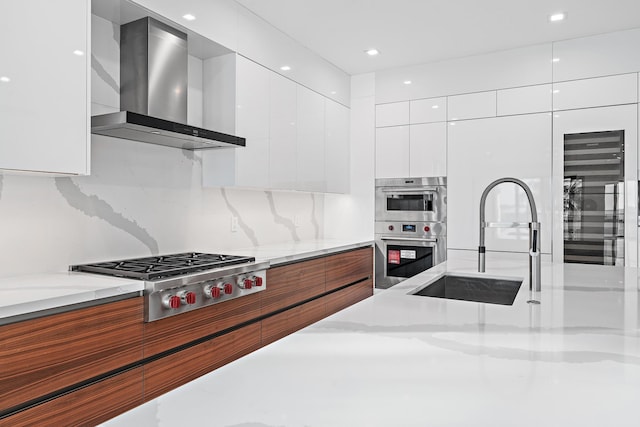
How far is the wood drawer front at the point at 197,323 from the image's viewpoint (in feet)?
6.46

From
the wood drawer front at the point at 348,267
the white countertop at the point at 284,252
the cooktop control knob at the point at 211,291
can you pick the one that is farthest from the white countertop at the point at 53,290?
the wood drawer front at the point at 348,267

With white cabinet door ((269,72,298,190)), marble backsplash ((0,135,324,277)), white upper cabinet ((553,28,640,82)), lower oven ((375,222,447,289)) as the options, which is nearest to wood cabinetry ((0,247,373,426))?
marble backsplash ((0,135,324,277))

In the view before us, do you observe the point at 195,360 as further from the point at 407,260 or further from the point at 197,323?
the point at 407,260

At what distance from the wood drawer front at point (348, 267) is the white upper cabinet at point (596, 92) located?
6.68ft

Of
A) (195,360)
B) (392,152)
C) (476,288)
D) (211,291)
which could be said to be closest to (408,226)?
(392,152)

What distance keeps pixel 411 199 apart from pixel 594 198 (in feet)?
4.86

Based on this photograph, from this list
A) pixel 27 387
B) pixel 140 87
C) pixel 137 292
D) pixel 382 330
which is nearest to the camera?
pixel 382 330

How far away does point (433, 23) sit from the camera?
10.8 feet

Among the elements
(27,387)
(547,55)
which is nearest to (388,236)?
(547,55)

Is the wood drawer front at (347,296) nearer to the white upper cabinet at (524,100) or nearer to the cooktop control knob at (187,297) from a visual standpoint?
the cooktop control knob at (187,297)

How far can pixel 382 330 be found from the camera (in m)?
1.14

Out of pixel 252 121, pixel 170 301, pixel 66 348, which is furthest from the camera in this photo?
pixel 252 121

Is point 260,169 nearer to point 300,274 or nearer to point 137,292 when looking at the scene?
point 300,274

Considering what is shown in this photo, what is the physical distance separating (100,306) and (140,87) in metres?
1.27
